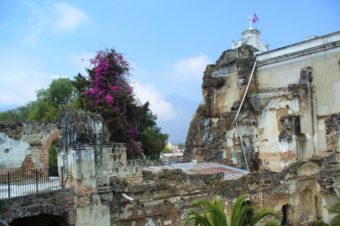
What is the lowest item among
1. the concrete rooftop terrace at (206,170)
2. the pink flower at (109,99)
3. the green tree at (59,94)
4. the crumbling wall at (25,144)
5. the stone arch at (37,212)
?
the stone arch at (37,212)

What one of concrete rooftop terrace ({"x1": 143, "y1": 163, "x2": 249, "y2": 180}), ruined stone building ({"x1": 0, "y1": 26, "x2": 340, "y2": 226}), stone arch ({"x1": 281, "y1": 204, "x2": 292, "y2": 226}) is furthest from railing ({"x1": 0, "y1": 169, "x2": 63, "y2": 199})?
stone arch ({"x1": 281, "y1": 204, "x2": 292, "y2": 226})

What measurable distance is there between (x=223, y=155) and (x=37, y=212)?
15.2 metres

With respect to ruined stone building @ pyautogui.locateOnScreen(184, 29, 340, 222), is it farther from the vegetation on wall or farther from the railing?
the railing

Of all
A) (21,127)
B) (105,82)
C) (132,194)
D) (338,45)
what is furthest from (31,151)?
(338,45)

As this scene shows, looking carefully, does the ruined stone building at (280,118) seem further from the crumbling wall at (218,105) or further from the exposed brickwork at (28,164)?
the exposed brickwork at (28,164)

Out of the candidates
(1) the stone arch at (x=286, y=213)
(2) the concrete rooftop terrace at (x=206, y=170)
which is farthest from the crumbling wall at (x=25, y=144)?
(1) the stone arch at (x=286, y=213)

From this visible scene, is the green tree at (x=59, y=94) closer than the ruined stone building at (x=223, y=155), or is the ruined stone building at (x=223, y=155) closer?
the ruined stone building at (x=223, y=155)

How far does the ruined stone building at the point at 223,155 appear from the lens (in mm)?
12227

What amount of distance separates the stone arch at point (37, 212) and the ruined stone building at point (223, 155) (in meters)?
0.03

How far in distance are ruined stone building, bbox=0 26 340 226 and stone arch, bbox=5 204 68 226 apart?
0.03 m

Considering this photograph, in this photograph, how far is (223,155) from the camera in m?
24.4

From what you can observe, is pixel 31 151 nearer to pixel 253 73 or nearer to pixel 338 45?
pixel 253 73

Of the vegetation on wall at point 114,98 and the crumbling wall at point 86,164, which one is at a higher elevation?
the vegetation on wall at point 114,98

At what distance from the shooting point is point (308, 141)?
74.9 feet
